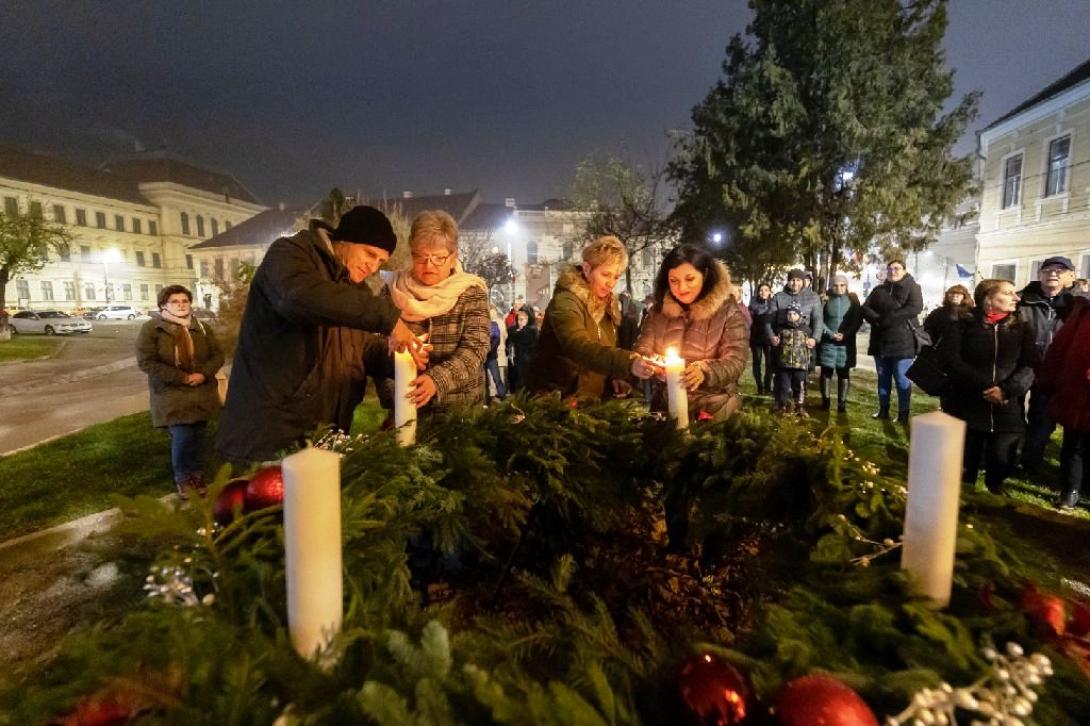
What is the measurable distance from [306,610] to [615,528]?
1.51 metres

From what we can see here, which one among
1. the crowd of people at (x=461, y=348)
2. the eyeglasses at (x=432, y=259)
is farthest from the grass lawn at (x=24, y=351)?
the eyeglasses at (x=432, y=259)

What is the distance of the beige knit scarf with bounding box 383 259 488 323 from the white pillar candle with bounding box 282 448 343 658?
1804 millimetres

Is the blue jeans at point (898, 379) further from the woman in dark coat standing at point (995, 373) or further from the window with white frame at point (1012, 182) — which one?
the window with white frame at point (1012, 182)

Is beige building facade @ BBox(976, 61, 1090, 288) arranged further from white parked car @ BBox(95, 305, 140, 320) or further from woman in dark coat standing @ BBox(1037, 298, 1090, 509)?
white parked car @ BBox(95, 305, 140, 320)

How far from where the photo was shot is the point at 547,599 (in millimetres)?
1443

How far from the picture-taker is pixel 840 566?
1202mm

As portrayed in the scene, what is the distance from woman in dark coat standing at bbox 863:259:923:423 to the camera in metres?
7.03

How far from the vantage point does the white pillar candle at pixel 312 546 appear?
785 millimetres

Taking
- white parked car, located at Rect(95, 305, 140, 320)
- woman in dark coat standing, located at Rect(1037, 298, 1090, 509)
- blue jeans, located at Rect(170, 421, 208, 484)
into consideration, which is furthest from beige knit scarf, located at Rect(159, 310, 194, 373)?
white parked car, located at Rect(95, 305, 140, 320)

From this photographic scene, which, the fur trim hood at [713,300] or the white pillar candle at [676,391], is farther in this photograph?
the fur trim hood at [713,300]

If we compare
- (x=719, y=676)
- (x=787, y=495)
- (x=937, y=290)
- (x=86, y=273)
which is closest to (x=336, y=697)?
(x=719, y=676)

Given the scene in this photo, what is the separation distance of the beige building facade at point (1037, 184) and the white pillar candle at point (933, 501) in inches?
836

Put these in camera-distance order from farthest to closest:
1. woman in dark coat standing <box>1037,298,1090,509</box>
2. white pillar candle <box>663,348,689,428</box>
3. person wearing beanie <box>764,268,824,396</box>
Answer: person wearing beanie <box>764,268,824,396</box> → woman in dark coat standing <box>1037,298,1090,509</box> → white pillar candle <box>663,348,689,428</box>

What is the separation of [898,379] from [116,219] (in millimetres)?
74901
